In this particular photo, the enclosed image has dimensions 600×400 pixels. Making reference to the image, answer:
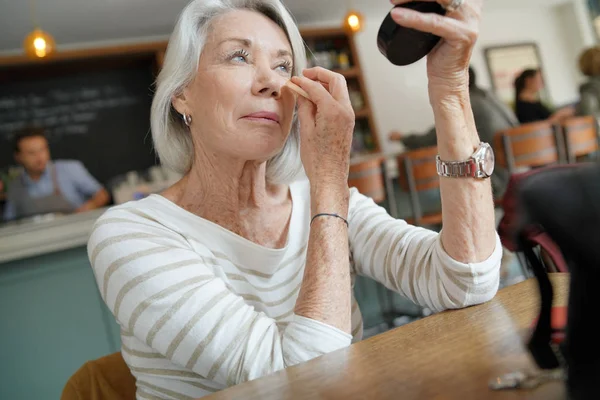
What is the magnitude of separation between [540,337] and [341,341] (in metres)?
0.41

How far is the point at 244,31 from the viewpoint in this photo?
45.2 inches

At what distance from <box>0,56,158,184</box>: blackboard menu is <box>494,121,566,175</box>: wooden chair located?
343 centimetres

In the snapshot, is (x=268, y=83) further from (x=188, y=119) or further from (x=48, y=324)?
(x=48, y=324)

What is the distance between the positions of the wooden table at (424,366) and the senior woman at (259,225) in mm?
200

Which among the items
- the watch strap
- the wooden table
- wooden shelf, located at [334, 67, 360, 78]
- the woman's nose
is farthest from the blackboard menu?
Answer: the wooden table

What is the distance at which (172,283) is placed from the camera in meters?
0.84

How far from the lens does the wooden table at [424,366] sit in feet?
1.45

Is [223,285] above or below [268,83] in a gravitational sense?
below

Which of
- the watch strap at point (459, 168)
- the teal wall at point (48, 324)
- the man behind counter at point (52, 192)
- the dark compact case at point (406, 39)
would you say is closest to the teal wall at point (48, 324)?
the teal wall at point (48, 324)

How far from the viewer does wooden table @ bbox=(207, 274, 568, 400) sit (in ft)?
1.45

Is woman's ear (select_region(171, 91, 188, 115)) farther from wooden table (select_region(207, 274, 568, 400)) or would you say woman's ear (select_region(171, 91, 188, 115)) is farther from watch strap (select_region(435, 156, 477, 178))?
wooden table (select_region(207, 274, 568, 400))

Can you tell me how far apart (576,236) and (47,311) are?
2459mm

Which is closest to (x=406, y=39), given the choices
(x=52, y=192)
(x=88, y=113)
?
(x=52, y=192)

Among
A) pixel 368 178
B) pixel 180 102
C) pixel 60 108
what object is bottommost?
pixel 368 178
